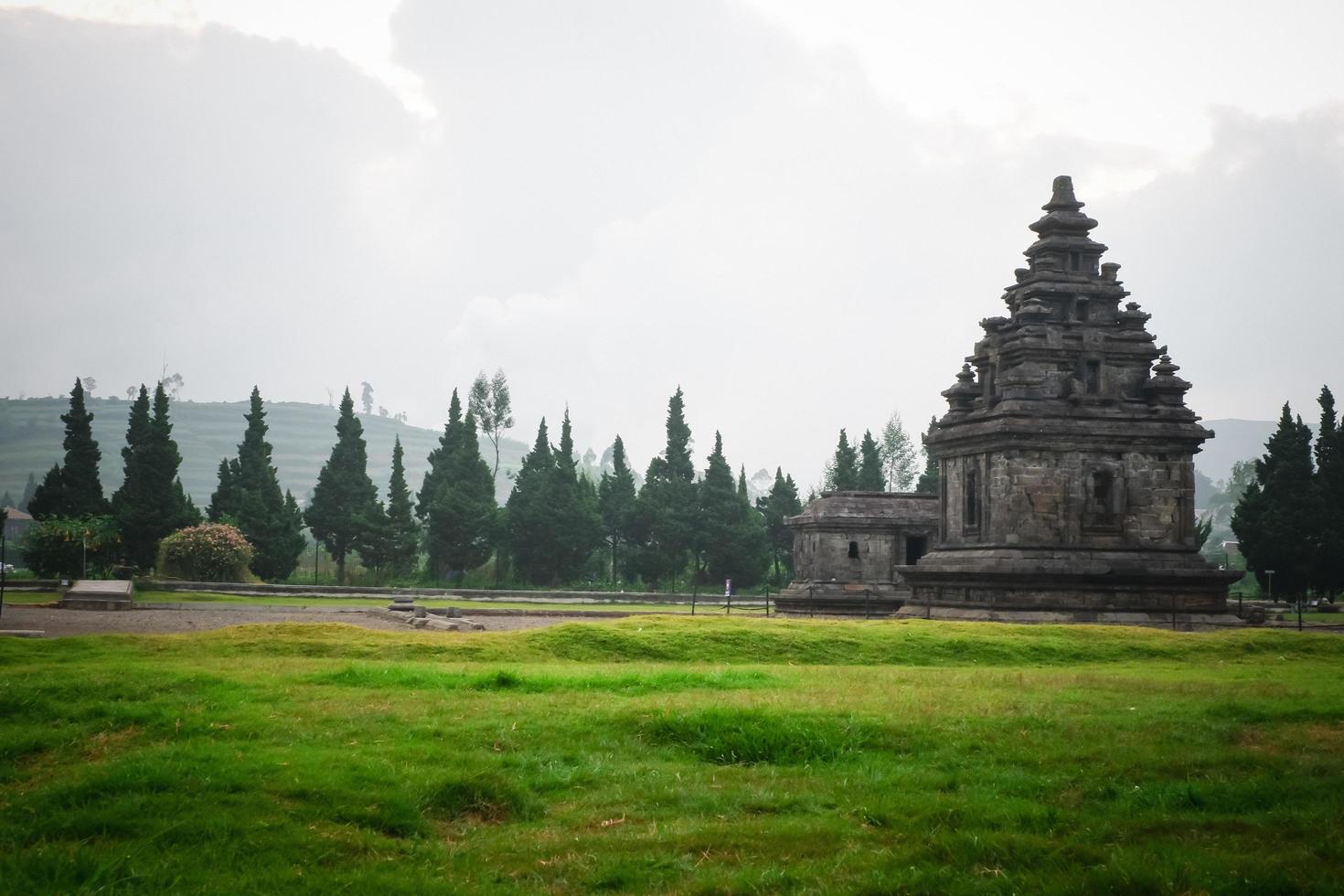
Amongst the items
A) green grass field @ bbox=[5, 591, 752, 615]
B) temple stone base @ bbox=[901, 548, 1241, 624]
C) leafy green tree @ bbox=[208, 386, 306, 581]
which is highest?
leafy green tree @ bbox=[208, 386, 306, 581]

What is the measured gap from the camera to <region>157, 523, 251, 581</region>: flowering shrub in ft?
200

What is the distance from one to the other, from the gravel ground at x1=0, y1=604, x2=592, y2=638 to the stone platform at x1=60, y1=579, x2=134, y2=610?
1.07 m

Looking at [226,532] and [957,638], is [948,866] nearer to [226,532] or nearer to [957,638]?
[957,638]

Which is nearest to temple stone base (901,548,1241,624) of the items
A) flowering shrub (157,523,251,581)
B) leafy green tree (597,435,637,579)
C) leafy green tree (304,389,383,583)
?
flowering shrub (157,523,251,581)

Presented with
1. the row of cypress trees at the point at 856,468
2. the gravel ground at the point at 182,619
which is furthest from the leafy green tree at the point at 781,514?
the gravel ground at the point at 182,619

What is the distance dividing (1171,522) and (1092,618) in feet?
18.8

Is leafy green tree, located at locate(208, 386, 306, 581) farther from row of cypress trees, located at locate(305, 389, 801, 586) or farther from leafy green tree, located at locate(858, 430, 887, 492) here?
leafy green tree, located at locate(858, 430, 887, 492)

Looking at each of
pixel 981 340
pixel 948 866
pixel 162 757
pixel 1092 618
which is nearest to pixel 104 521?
pixel 981 340

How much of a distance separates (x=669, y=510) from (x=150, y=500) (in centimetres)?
3210

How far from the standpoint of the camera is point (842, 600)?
52469mm

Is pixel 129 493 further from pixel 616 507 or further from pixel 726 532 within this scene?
pixel 726 532

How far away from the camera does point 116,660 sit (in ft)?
64.4

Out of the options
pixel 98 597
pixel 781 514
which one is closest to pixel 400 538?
pixel 781 514

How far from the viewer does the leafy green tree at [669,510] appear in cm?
8025
